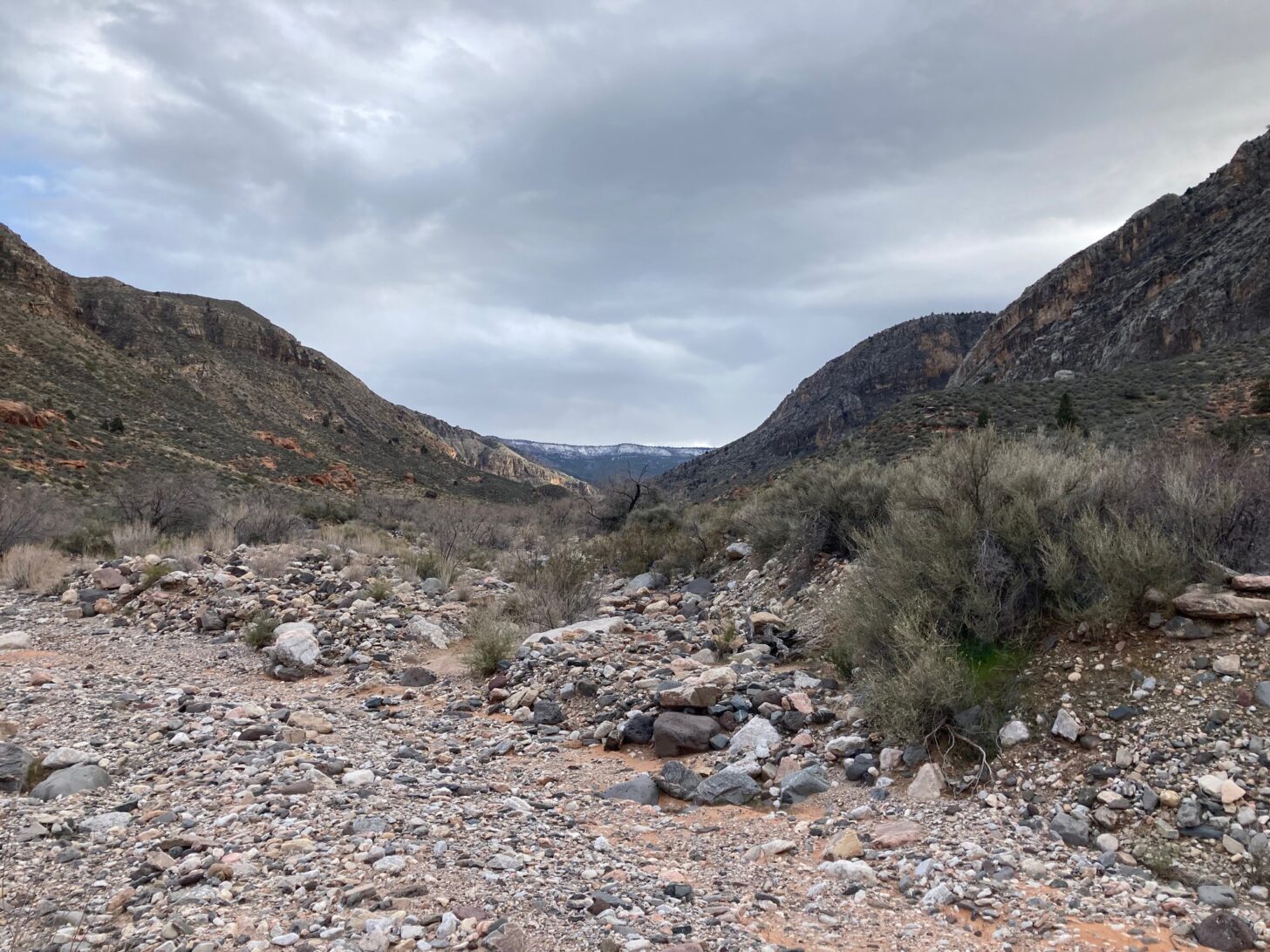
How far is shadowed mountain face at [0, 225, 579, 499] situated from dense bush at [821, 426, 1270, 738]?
111ft

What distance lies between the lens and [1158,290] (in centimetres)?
5409

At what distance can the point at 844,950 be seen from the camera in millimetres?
2975

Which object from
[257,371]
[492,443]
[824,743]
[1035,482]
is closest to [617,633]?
[824,743]

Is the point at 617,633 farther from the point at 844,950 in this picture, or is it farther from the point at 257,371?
the point at 257,371

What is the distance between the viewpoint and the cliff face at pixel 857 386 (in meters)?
77.5

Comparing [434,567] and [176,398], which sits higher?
[176,398]

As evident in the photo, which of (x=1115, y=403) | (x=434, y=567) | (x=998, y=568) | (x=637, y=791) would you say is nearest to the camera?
(x=637, y=791)

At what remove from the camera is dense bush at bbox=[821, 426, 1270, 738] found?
504 centimetres

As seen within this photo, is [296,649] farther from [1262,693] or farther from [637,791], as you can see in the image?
[1262,693]

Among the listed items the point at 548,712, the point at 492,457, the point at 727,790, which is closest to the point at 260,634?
the point at 548,712

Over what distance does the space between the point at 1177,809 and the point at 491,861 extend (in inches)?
143

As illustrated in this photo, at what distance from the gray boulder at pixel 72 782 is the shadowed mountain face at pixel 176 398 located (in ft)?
102

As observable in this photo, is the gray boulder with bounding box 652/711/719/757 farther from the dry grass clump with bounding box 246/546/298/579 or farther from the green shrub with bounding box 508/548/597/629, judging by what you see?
the dry grass clump with bounding box 246/546/298/579

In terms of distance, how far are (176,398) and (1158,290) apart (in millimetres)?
72598
